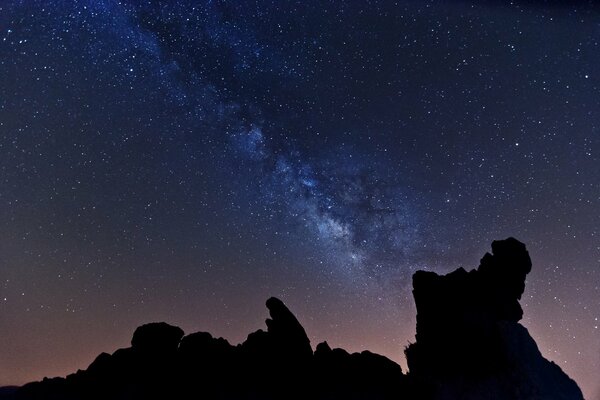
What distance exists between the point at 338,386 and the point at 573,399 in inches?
494

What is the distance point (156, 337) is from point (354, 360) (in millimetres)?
12648

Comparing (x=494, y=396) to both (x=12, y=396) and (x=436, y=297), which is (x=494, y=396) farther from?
(x=12, y=396)

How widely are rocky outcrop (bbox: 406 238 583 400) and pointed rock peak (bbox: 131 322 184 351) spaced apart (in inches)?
589

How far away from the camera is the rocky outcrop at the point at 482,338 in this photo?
23844mm

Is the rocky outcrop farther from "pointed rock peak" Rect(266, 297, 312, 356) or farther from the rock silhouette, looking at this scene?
"pointed rock peak" Rect(266, 297, 312, 356)

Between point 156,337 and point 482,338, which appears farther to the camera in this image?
point 156,337

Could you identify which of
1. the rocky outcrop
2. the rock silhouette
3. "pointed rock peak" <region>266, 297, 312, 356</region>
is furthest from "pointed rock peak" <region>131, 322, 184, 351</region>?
the rocky outcrop

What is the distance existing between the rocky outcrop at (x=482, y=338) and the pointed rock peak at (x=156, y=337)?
1497 cm

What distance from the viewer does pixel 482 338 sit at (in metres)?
25.8

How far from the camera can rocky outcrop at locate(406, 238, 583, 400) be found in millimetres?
23844

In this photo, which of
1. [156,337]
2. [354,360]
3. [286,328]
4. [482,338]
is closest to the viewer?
[482,338]

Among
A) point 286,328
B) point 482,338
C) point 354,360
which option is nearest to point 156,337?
point 286,328

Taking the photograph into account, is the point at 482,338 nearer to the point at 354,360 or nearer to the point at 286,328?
the point at 354,360

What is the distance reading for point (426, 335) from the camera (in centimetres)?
2834
